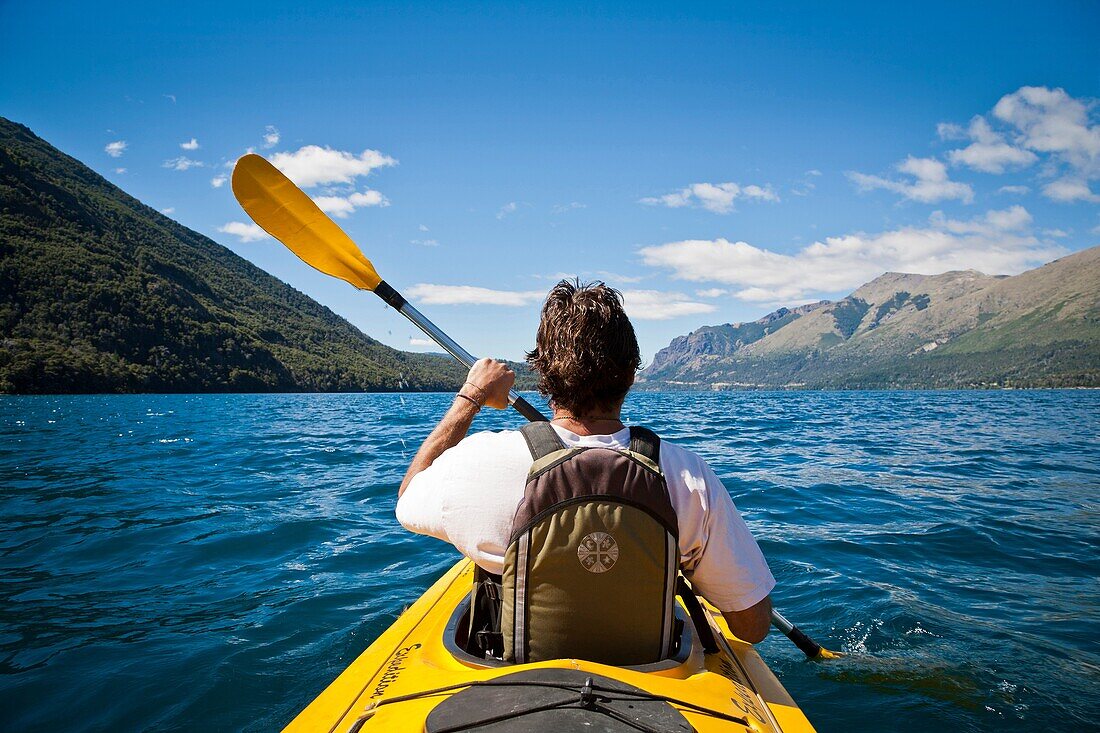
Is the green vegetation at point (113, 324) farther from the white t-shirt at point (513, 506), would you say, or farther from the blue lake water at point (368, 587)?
the white t-shirt at point (513, 506)

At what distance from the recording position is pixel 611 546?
5.95 ft

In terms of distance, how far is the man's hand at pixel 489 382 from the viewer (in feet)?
7.81

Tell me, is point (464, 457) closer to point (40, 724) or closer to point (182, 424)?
point (40, 724)

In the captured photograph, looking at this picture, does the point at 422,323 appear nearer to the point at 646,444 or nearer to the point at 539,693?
the point at 646,444

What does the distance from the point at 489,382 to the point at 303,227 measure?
300 cm

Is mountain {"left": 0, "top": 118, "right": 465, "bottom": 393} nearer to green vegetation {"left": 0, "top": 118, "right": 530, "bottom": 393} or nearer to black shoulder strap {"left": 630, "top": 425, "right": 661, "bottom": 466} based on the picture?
green vegetation {"left": 0, "top": 118, "right": 530, "bottom": 393}

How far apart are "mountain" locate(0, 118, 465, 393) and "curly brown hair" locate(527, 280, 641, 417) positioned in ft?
227

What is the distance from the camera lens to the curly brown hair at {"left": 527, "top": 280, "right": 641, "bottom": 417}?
202cm

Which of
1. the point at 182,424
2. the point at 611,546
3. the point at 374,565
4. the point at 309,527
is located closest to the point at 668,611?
the point at 611,546

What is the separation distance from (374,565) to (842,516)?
21.8 ft

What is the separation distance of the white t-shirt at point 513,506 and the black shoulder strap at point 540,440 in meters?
0.02

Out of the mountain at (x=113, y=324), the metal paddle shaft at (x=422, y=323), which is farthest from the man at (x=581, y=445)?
the mountain at (x=113, y=324)

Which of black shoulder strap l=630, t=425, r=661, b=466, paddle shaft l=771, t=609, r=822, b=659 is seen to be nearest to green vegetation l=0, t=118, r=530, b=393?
paddle shaft l=771, t=609, r=822, b=659

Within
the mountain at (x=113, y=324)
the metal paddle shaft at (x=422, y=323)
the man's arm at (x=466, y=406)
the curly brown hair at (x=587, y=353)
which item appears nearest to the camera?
the curly brown hair at (x=587, y=353)
